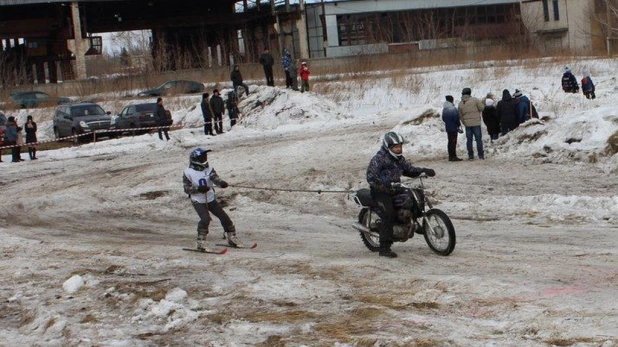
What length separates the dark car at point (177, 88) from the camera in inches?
2156

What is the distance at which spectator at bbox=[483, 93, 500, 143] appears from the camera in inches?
977

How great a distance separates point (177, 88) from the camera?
5556 centimetres

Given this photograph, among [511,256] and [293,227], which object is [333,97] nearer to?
[293,227]

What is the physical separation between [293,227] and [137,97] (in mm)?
37894

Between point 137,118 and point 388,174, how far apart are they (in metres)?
28.1

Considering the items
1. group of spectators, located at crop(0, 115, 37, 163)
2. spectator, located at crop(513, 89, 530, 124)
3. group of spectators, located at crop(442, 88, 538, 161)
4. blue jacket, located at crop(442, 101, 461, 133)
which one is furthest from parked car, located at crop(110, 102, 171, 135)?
blue jacket, located at crop(442, 101, 461, 133)

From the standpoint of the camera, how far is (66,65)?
68.6 metres

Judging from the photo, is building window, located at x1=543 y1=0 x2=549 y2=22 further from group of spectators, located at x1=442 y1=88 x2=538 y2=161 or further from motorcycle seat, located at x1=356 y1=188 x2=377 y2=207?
motorcycle seat, located at x1=356 y1=188 x2=377 y2=207

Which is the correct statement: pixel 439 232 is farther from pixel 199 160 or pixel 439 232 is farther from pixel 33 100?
pixel 33 100

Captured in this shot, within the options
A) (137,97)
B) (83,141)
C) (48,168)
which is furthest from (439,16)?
(48,168)

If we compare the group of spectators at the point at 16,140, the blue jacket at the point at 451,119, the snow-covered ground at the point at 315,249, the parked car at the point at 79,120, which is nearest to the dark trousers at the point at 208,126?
the snow-covered ground at the point at 315,249

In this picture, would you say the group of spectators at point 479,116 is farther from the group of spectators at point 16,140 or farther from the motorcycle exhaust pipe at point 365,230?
the group of spectators at point 16,140

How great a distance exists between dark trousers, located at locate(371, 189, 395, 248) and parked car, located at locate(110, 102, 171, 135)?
88.7ft

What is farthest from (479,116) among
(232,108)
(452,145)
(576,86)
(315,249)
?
(576,86)
